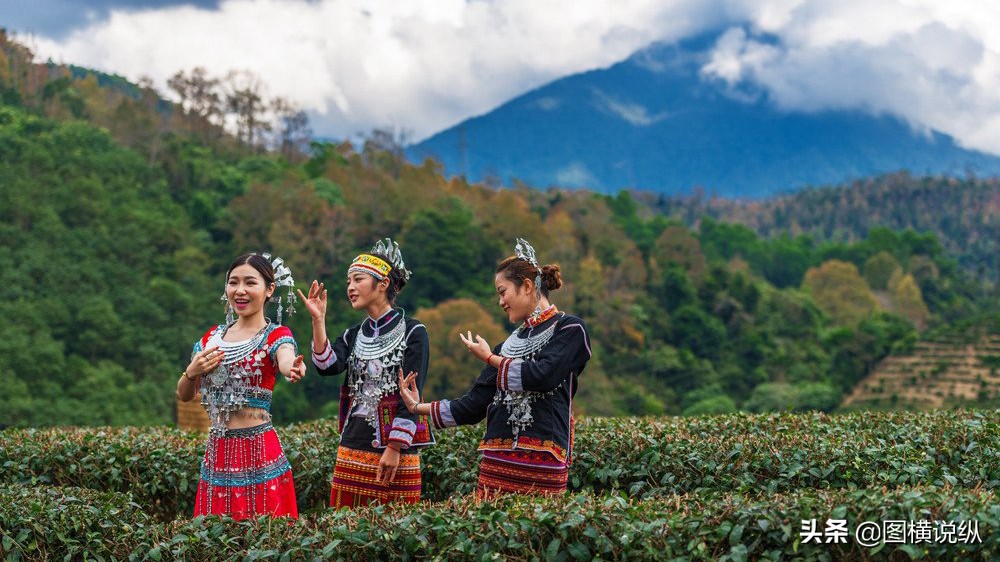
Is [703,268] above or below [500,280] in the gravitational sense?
above

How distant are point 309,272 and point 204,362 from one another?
1758 inches

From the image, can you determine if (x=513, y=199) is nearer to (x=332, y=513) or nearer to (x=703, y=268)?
(x=703, y=268)

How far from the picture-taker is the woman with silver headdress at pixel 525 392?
4.51m

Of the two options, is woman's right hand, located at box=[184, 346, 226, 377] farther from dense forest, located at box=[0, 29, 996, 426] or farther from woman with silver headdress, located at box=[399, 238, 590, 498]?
dense forest, located at box=[0, 29, 996, 426]

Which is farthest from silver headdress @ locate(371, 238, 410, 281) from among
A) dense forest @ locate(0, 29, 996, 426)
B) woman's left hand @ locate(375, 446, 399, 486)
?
dense forest @ locate(0, 29, 996, 426)

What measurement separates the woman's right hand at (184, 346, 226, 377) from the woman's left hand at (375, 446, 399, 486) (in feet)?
2.75

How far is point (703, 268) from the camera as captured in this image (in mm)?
61125

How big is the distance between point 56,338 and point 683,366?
92.5 feet

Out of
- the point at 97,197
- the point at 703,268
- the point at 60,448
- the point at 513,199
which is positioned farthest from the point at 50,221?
the point at 60,448

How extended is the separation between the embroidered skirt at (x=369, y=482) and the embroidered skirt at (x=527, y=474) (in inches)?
12.8

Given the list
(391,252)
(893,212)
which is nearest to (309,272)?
(391,252)

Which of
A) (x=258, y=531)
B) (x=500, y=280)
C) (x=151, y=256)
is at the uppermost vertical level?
(x=151, y=256)

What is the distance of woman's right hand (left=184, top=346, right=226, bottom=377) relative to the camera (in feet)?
14.8

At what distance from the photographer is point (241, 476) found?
4570 mm
